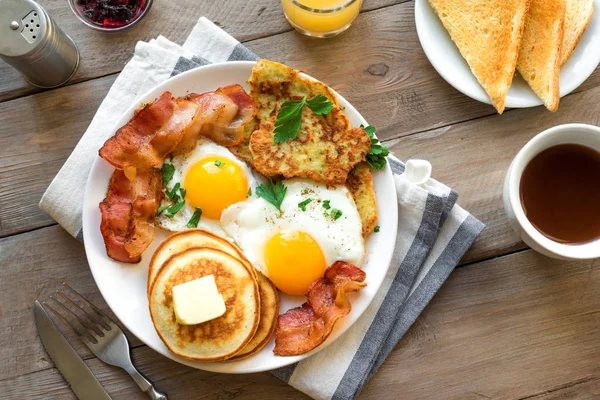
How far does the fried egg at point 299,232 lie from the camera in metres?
2.43

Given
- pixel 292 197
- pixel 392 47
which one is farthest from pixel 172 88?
pixel 392 47

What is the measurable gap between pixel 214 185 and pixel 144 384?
0.93m

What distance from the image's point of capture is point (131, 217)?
8.01 feet

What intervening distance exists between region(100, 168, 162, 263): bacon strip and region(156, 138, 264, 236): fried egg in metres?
0.05

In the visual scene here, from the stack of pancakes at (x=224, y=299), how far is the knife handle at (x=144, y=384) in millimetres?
342

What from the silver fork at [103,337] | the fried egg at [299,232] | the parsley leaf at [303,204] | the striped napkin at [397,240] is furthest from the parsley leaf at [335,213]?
the silver fork at [103,337]

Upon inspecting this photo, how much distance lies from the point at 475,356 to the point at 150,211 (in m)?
1.56

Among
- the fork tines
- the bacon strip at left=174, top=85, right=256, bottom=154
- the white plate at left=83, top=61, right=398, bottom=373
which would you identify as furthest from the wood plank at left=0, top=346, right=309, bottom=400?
the bacon strip at left=174, top=85, right=256, bottom=154

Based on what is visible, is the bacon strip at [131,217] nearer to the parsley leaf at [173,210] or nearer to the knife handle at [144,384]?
the parsley leaf at [173,210]

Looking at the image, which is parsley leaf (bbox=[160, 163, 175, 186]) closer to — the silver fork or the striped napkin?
the striped napkin

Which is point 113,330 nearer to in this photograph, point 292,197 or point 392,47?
point 292,197

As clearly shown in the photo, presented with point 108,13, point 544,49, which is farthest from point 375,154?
point 108,13

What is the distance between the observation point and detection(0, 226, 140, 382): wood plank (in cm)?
271

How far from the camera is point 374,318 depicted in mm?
2623
